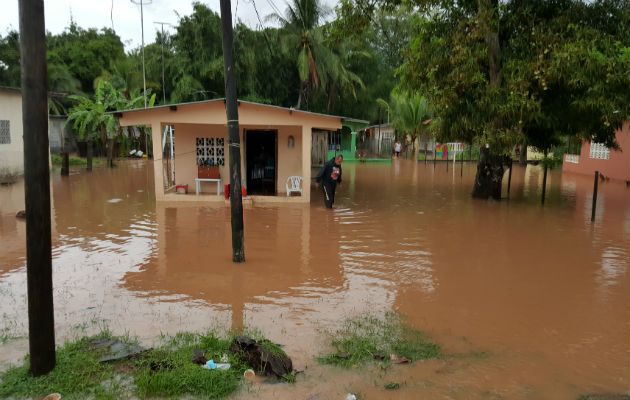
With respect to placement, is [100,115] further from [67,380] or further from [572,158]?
[572,158]

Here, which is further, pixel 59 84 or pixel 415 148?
pixel 415 148

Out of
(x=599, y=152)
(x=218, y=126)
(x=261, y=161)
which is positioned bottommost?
(x=261, y=161)

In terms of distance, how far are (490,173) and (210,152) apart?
888 centimetres

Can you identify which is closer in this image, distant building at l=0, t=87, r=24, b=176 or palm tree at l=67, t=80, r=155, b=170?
distant building at l=0, t=87, r=24, b=176

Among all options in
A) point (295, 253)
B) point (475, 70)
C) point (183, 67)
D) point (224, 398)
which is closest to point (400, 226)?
point (295, 253)

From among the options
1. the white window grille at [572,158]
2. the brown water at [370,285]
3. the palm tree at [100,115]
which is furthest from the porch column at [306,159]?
the white window grille at [572,158]

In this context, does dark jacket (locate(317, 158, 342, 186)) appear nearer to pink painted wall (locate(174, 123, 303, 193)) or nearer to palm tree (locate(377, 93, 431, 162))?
pink painted wall (locate(174, 123, 303, 193))

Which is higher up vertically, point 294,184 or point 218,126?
point 218,126

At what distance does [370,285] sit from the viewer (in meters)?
6.98

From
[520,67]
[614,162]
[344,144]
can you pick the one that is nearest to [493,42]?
[520,67]

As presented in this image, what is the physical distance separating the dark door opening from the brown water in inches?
129

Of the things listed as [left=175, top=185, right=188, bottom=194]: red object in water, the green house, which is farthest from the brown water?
the green house

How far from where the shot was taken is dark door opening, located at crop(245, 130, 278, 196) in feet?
54.3

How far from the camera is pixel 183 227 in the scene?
35.9 feet
